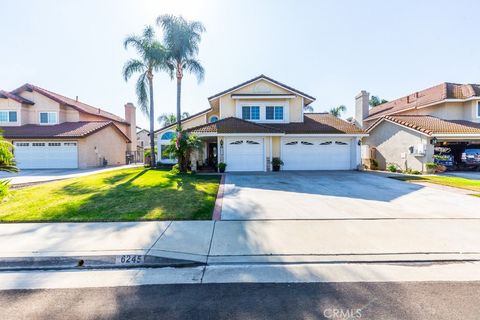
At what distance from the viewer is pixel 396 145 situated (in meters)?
19.0

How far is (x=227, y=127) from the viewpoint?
17.1m

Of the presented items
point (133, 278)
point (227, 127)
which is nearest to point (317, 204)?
point (133, 278)

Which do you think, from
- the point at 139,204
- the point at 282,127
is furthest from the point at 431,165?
the point at 139,204

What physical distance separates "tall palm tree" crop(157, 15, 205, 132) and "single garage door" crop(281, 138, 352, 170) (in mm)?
8210

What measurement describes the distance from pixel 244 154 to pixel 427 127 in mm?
13477

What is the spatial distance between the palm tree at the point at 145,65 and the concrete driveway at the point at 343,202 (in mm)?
12182

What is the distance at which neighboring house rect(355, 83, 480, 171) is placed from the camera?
16797 mm

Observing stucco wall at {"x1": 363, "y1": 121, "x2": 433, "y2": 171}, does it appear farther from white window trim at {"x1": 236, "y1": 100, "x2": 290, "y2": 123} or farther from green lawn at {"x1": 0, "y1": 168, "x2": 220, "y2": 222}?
green lawn at {"x1": 0, "y1": 168, "x2": 220, "y2": 222}

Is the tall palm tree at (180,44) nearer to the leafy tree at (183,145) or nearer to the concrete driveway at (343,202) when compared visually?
the leafy tree at (183,145)

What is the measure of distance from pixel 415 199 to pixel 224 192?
7158 millimetres

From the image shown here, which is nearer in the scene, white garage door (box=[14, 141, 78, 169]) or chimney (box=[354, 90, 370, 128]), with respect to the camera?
white garage door (box=[14, 141, 78, 169])

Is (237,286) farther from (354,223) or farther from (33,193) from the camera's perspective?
(33,193)

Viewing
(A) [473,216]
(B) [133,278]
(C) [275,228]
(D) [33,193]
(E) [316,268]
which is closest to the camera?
(B) [133,278]

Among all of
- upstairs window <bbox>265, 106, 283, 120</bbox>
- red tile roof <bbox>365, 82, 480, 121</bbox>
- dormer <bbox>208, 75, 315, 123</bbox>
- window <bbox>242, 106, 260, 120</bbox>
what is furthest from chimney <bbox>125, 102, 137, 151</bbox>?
red tile roof <bbox>365, 82, 480, 121</bbox>
